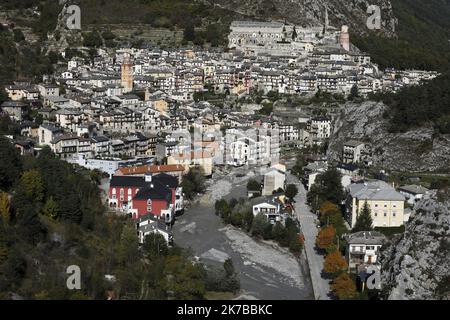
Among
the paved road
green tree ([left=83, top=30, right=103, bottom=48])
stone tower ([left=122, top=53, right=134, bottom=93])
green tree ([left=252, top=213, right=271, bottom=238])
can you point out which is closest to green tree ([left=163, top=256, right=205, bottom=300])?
the paved road

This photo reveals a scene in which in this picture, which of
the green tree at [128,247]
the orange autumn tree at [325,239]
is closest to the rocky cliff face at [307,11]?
the orange autumn tree at [325,239]

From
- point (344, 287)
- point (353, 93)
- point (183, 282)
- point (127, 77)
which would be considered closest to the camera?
point (183, 282)

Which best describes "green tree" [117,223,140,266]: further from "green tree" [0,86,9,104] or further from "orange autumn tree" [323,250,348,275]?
"green tree" [0,86,9,104]

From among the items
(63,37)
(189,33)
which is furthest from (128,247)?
A: (189,33)

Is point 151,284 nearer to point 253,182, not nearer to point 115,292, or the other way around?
point 115,292

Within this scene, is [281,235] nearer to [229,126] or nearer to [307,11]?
[229,126]

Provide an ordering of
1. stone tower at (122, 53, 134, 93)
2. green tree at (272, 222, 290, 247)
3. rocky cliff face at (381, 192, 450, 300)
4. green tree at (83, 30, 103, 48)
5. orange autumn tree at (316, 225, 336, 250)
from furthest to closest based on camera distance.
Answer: green tree at (83, 30, 103, 48) < stone tower at (122, 53, 134, 93) < green tree at (272, 222, 290, 247) < orange autumn tree at (316, 225, 336, 250) < rocky cliff face at (381, 192, 450, 300)

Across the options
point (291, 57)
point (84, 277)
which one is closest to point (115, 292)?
point (84, 277)
